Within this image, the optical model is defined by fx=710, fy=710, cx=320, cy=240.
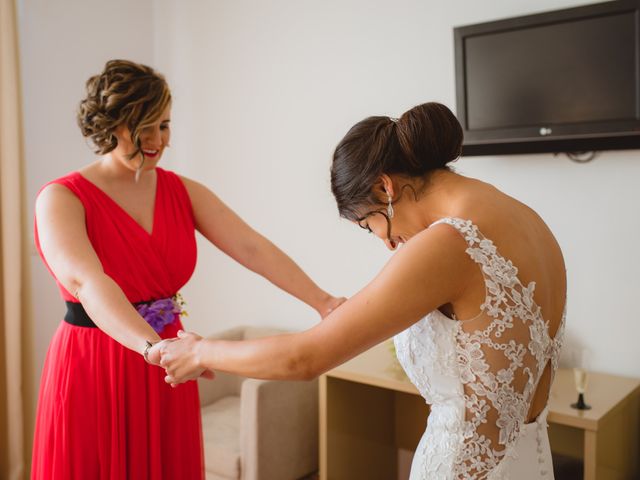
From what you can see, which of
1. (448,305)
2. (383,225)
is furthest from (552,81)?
(448,305)

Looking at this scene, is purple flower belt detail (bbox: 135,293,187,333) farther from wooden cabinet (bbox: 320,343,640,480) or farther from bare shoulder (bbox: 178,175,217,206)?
wooden cabinet (bbox: 320,343,640,480)

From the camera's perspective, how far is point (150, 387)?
2.03 metres

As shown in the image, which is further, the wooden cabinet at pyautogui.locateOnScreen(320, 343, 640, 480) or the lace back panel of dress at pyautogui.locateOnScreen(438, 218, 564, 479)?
the wooden cabinet at pyautogui.locateOnScreen(320, 343, 640, 480)

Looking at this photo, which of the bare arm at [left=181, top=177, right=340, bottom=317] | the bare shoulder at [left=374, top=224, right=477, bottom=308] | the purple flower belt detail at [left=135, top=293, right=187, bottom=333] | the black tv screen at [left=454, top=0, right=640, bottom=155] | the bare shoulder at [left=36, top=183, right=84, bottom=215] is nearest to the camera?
the bare shoulder at [left=374, top=224, right=477, bottom=308]

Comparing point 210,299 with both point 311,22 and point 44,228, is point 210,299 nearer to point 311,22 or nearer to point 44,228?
point 311,22

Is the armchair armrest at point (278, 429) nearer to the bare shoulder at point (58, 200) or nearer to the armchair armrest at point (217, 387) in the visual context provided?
the armchair armrest at point (217, 387)

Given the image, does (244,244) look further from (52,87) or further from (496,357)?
(52,87)

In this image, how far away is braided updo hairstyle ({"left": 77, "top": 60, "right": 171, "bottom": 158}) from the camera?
78.4 inches

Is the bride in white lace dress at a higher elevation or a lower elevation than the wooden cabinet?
higher

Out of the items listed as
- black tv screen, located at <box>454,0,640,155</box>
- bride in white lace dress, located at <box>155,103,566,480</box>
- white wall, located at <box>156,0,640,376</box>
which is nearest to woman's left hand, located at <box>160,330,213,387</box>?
bride in white lace dress, located at <box>155,103,566,480</box>

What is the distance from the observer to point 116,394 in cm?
199

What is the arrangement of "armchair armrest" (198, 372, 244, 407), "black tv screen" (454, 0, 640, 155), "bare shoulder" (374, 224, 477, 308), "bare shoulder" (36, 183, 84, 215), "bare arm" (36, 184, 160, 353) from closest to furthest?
1. "bare shoulder" (374, 224, 477, 308)
2. "bare arm" (36, 184, 160, 353)
3. "bare shoulder" (36, 183, 84, 215)
4. "black tv screen" (454, 0, 640, 155)
5. "armchair armrest" (198, 372, 244, 407)

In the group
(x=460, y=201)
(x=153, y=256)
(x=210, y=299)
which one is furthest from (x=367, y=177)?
(x=210, y=299)

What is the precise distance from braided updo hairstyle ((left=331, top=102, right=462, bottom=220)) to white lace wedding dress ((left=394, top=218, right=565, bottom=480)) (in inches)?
6.1
